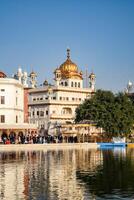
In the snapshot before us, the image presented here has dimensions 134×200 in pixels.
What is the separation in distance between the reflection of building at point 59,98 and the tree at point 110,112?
15.1 metres

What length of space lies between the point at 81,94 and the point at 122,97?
2597 cm

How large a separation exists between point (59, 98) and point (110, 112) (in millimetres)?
25376

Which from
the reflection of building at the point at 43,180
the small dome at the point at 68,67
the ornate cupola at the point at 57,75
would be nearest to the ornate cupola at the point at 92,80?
the small dome at the point at 68,67

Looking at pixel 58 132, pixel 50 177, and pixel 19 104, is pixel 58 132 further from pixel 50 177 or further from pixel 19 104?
pixel 50 177

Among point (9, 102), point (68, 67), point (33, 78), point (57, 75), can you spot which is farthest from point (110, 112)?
point (33, 78)

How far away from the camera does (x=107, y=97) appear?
84438mm

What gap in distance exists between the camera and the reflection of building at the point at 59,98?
337 ft

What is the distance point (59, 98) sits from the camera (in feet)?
348

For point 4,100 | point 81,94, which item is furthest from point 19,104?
point 81,94

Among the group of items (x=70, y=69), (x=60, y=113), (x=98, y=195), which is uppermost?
(x=70, y=69)

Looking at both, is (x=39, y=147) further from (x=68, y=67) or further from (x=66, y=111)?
Answer: (x=68, y=67)

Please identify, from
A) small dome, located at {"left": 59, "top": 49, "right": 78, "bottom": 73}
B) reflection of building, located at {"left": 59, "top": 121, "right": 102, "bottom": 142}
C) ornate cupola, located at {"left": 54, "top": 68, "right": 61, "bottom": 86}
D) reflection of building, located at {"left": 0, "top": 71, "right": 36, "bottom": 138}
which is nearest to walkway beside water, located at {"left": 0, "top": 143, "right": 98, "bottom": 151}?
reflection of building, located at {"left": 59, "top": 121, "right": 102, "bottom": 142}

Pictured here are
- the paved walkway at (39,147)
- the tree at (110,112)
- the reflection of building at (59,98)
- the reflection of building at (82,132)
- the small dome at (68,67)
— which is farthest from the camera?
the small dome at (68,67)

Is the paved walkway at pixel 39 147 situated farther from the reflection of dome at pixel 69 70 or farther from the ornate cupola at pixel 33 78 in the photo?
the ornate cupola at pixel 33 78
